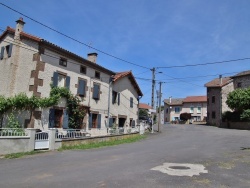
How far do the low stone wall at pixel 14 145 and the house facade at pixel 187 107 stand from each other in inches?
2279

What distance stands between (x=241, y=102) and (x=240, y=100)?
1.09 ft

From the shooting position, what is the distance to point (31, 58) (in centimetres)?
1912

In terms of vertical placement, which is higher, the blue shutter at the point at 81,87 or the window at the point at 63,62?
the window at the point at 63,62

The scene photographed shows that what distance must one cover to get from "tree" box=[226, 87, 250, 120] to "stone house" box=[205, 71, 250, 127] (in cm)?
680

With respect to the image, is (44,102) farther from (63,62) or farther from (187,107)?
(187,107)

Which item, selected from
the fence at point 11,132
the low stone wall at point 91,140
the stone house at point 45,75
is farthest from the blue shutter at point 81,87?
the fence at point 11,132

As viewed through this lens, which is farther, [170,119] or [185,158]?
[170,119]

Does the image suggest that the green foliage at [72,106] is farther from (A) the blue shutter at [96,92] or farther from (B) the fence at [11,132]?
(B) the fence at [11,132]

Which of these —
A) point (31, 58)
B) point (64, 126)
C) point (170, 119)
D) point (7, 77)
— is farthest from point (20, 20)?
point (170, 119)

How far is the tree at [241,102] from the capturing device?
37.3 m

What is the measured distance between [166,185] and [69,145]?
35.3 ft

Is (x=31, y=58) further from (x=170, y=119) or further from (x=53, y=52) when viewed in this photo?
(x=170, y=119)

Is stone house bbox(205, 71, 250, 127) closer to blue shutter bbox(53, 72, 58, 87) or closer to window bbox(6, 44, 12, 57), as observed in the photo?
blue shutter bbox(53, 72, 58, 87)

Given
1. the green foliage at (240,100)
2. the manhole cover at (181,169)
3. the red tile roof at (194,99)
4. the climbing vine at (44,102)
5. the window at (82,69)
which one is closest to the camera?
the manhole cover at (181,169)
